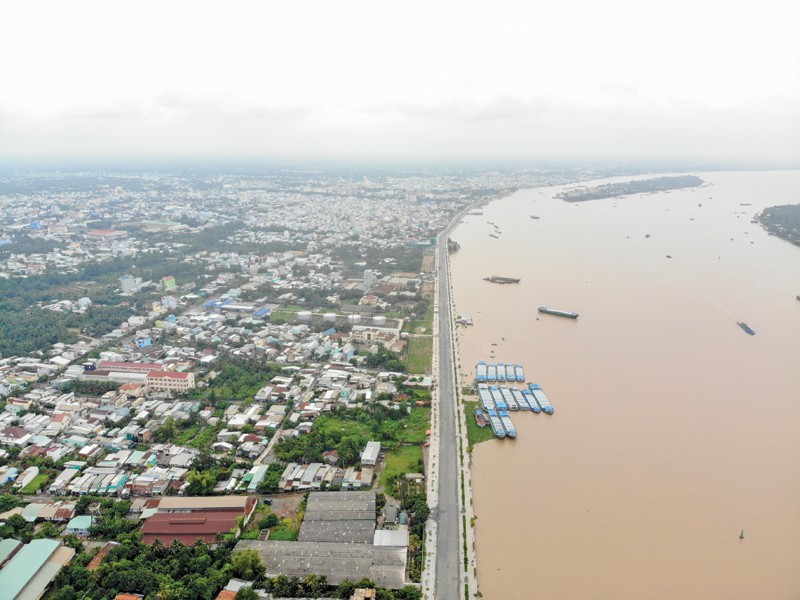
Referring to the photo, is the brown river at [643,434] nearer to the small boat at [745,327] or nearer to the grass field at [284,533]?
the small boat at [745,327]

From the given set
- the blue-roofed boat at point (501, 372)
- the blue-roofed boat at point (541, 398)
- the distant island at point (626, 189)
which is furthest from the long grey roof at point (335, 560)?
the distant island at point (626, 189)

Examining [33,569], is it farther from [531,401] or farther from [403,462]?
[531,401]

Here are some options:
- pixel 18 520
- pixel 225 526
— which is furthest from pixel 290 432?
pixel 18 520

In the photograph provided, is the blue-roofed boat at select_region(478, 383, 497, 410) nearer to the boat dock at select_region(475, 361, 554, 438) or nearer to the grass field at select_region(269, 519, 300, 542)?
the boat dock at select_region(475, 361, 554, 438)

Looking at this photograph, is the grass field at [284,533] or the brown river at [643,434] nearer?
the brown river at [643,434]

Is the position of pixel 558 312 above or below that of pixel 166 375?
below

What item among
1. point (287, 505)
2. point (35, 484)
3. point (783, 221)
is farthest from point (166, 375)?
point (783, 221)
